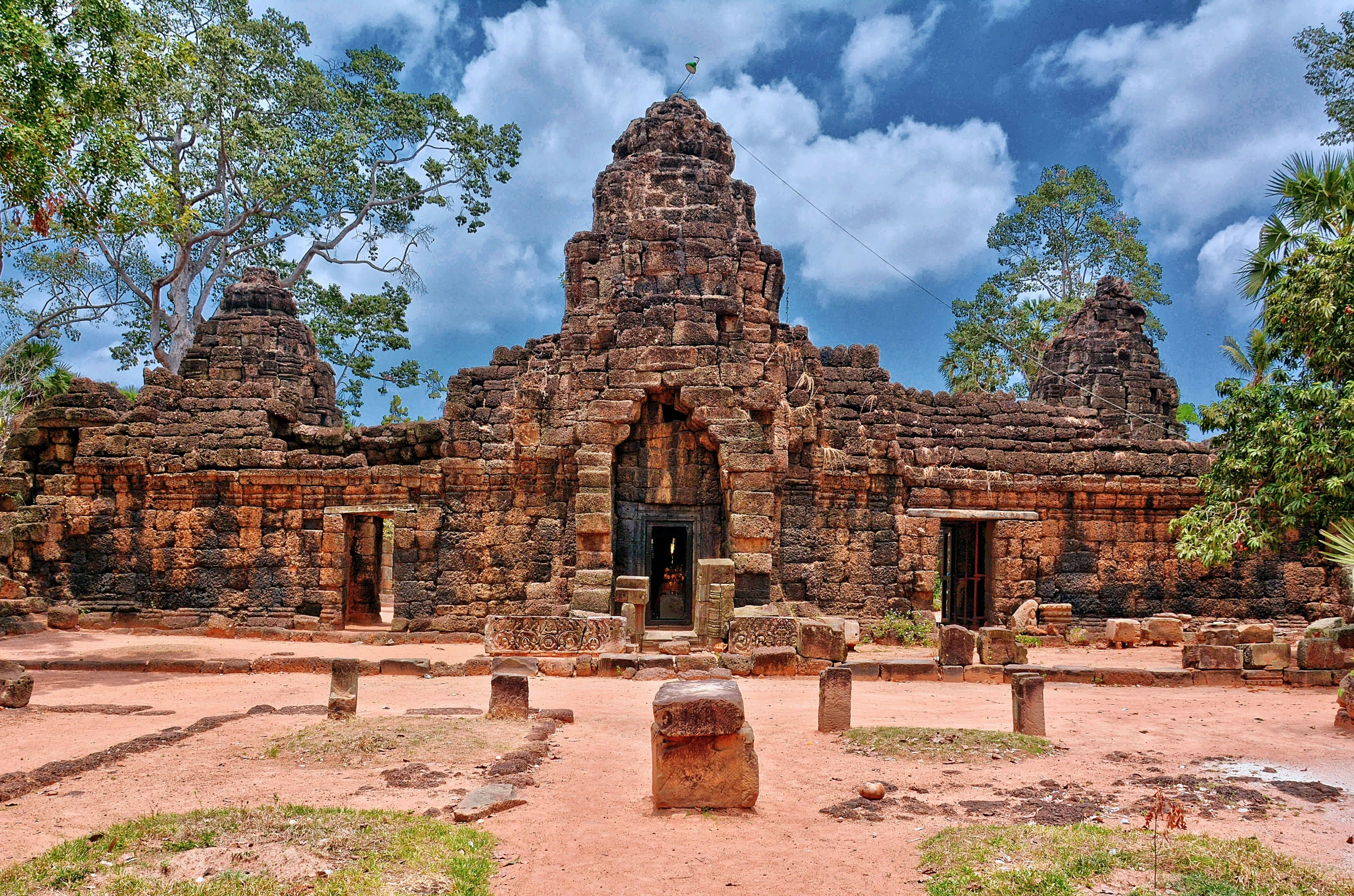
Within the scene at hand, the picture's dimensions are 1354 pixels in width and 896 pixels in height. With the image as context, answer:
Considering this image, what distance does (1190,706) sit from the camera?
10.2m

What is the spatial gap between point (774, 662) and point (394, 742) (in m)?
5.45

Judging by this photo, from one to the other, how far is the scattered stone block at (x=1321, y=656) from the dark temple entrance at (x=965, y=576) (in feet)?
16.0

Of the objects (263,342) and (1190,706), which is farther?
(263,342)

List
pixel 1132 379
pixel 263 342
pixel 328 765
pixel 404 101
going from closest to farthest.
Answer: pixel 328 765, pixel 263 342, pixel 1132 379, pixel 404 101

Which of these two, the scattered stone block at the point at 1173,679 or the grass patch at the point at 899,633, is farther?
the grass patch at the point at 899,633

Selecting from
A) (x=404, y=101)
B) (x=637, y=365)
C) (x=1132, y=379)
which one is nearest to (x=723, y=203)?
(x=637, y=365)

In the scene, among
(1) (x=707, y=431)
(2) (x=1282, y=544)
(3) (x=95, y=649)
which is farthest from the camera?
(2) (x=1282, y=544)

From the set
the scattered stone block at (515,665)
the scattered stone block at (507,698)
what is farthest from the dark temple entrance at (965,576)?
the scattered stone block at (507,698)

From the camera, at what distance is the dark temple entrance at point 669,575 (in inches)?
605

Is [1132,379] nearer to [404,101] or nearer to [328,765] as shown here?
[328,765]

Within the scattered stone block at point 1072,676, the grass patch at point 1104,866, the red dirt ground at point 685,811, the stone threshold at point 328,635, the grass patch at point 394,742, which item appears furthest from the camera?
the stone threshold at point 328,635

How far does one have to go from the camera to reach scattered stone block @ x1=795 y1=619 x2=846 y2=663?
11.9m

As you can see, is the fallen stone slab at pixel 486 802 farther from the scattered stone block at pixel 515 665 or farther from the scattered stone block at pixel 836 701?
the scattered stone block at pixel 515 665

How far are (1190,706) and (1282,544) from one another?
7.39m
